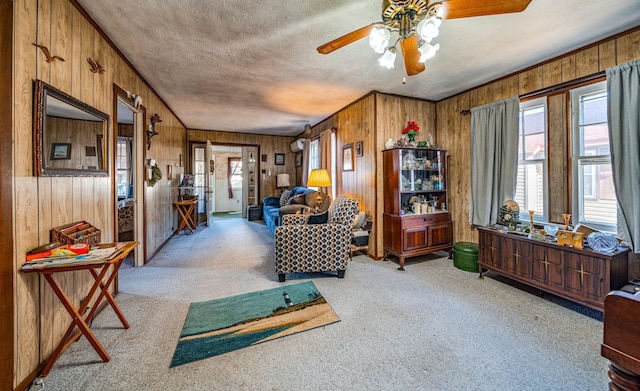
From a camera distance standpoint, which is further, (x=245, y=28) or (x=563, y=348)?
(x=245, y=28)

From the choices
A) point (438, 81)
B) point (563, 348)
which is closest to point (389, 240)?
point (563, 348)

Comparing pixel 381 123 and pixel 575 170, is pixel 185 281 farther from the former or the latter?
pixel 575 170

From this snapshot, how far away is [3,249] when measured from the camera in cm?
128

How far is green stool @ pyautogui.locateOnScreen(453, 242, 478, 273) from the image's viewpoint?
318 centimetres

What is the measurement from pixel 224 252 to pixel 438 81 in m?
4.18

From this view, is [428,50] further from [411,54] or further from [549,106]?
[549,106]

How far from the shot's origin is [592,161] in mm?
2484

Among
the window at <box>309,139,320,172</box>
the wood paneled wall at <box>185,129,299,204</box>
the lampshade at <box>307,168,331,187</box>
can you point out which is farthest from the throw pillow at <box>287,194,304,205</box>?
the wood paneled wall at <box>185,129,299,204</box>

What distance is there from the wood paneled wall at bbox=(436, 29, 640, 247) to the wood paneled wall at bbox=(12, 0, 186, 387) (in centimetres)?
449

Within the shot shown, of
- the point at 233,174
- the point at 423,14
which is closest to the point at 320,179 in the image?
the point at 423,14

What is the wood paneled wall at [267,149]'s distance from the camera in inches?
275

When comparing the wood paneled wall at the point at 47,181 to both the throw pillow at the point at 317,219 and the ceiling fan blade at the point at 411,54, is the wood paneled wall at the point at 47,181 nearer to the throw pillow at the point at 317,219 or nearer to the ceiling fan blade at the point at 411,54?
the throw pillow at the point at 317,219

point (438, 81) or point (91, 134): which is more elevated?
point (438, 81)

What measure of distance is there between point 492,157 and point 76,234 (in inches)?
174
